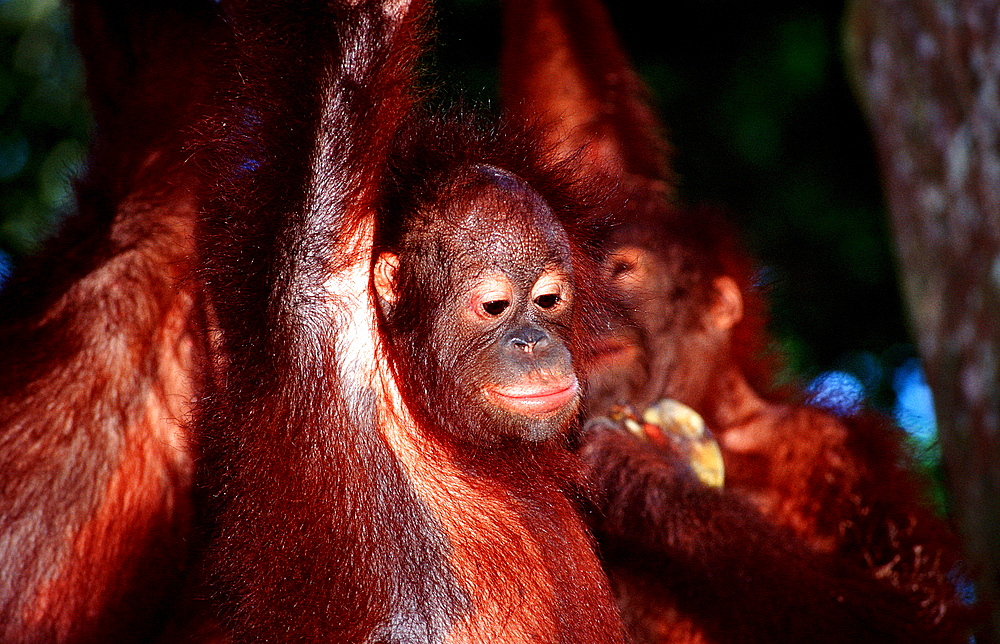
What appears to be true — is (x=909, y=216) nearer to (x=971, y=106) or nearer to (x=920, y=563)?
(x=971, y=106)

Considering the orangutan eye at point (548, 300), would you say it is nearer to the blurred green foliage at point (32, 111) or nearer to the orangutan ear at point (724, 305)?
the orangutan ear at point (724, 305)

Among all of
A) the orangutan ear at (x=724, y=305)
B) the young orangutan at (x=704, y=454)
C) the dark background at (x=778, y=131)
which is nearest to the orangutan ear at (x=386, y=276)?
the young orangutan at (x=704, y=454)

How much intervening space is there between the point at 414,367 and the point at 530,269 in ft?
1.17

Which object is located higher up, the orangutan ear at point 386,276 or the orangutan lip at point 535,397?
the orangutan ear at point 386,276

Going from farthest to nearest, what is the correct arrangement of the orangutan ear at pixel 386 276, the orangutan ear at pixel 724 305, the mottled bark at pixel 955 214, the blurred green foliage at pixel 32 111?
the blurred green foliage at pixel 32 111 → the orangutan ear at pixel 724 305 → the mottled bark at pixel 955 214 → the orangutan ear at pixel 386 276

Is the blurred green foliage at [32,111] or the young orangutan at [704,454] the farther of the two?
the blurred green foliage at [32,111]

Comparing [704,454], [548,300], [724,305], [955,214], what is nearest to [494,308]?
[548,300]

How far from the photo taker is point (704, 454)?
146 inches

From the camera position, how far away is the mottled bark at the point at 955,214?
12.4ft

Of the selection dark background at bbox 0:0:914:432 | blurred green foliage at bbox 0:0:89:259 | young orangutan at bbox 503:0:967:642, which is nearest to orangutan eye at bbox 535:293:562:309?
young orangutan at bbox 503:0:967:642

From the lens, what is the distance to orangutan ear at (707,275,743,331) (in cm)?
416

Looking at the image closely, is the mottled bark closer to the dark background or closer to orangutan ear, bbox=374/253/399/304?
orangutan ear, bbox=374/253/399/304

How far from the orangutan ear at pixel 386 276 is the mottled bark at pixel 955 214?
7.46 ft

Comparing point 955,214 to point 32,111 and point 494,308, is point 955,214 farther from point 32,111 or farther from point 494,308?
point 32,111
